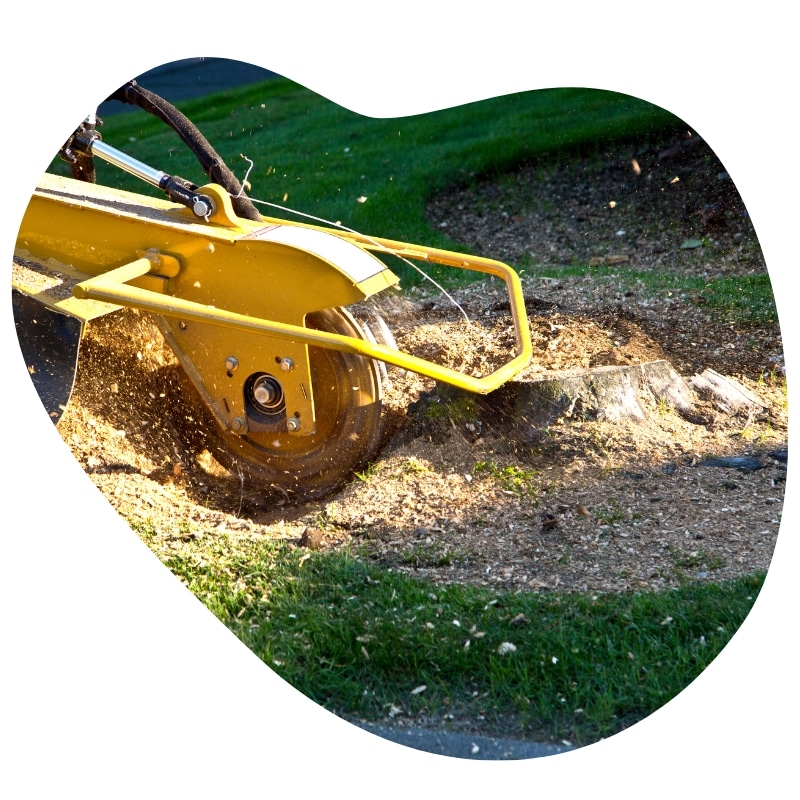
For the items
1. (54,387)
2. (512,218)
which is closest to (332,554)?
(54,387)

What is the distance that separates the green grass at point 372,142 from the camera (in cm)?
330

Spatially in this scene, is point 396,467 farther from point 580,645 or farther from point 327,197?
point 327,197

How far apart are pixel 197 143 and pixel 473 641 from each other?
159 centimetres

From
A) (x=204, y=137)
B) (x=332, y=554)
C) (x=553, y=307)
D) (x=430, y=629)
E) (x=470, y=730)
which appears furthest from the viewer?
(x=553, y=307)

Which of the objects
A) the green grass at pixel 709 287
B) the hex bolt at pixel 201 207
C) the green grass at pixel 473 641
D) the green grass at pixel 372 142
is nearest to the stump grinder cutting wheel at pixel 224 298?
the hex bolt at pixel 201 207

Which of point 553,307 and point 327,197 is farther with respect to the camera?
point 327,197

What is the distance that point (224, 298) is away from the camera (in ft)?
9.79

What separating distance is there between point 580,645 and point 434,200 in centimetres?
227

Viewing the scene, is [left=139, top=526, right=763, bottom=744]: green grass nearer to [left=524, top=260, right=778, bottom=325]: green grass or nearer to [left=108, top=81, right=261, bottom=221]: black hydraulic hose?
[left=108, top=81, right=261, bottom=221]: black hydraulic hose

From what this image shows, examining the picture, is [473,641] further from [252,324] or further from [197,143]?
[197,143]

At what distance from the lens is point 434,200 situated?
425 centimetres

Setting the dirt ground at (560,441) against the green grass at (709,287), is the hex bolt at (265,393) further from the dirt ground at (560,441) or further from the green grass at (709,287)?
the green grass at (709,287)

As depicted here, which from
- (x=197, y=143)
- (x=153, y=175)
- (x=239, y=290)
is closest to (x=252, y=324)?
(x=239, y=290)

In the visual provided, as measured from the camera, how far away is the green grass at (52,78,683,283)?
330cm
